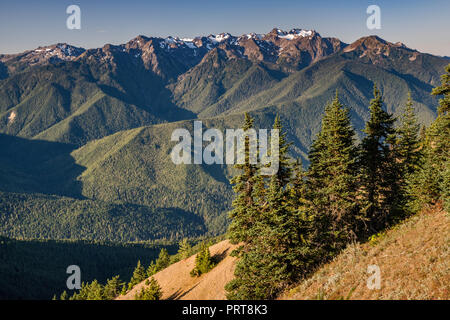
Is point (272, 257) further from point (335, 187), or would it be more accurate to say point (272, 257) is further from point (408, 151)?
point (408, 151)

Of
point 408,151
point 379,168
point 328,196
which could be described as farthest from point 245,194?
point 408,151

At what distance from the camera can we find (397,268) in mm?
20875

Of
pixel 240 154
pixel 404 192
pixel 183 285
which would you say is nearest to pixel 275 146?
pixel 240 154

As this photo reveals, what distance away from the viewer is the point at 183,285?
160ft

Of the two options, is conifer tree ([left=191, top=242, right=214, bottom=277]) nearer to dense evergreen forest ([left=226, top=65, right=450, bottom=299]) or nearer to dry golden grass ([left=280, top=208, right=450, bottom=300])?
dense evergreen forest ([left=226, top=65, right=450, bottom=299])

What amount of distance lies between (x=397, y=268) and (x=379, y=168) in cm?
2136

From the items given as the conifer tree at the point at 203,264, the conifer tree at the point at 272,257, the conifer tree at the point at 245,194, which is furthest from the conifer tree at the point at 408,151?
the conifer tree at the point at 203,264

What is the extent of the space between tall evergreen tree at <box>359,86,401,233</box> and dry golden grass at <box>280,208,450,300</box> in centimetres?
722

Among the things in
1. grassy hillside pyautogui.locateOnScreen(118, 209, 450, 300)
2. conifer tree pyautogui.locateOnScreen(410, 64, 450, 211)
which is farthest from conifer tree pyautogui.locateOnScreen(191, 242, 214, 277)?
conifer tree pyautogui.locateOnScreen(410, 64, 450, 211)

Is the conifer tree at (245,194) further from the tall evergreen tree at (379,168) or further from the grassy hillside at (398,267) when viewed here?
the tall evergreen tree at (379,168)

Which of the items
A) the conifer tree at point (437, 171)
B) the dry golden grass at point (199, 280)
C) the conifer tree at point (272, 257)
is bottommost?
the dry golden grass at point (199, 280)

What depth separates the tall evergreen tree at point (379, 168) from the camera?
123 feet

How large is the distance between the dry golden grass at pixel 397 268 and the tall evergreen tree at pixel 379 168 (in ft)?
23.7
